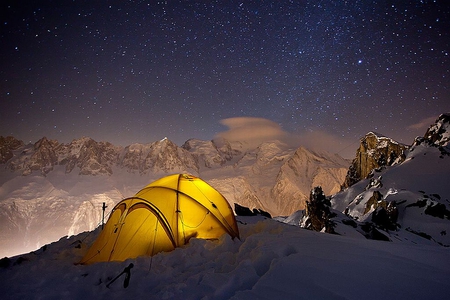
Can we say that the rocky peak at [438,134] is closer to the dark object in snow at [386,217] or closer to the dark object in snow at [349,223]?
the dark object in snow at [386,217]

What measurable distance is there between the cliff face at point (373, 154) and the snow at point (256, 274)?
69.4 meters

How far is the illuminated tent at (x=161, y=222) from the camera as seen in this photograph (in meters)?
5.89

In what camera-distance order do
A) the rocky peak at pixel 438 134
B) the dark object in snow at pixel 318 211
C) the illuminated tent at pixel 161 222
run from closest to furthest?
the illuminated tent at pixel 161 222
the dark object in snow at pixel 318 211
the rocky peak at pixel 438 134

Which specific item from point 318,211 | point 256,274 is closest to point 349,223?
point 318,211

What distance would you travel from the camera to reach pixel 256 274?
142 inches

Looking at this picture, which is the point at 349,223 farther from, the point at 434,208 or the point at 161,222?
the point at 161,222

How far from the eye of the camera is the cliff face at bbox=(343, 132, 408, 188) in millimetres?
61594

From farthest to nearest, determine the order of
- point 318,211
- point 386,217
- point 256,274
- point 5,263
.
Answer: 1. point 386,217
2. point 318,211
3. point 5,263
4. point 256,274

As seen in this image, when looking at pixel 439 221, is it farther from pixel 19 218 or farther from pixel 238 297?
pixel 19 218

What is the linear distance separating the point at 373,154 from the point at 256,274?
79.0 metres

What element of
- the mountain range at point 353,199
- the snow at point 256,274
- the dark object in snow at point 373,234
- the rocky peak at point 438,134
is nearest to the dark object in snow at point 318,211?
the mountain range at point 353,199

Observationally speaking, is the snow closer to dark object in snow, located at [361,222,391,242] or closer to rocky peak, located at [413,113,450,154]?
dark object in snow, located at [361,222,391,242]

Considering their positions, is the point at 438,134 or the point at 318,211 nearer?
the point at 318,211

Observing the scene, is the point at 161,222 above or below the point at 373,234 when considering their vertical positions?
Result: above
